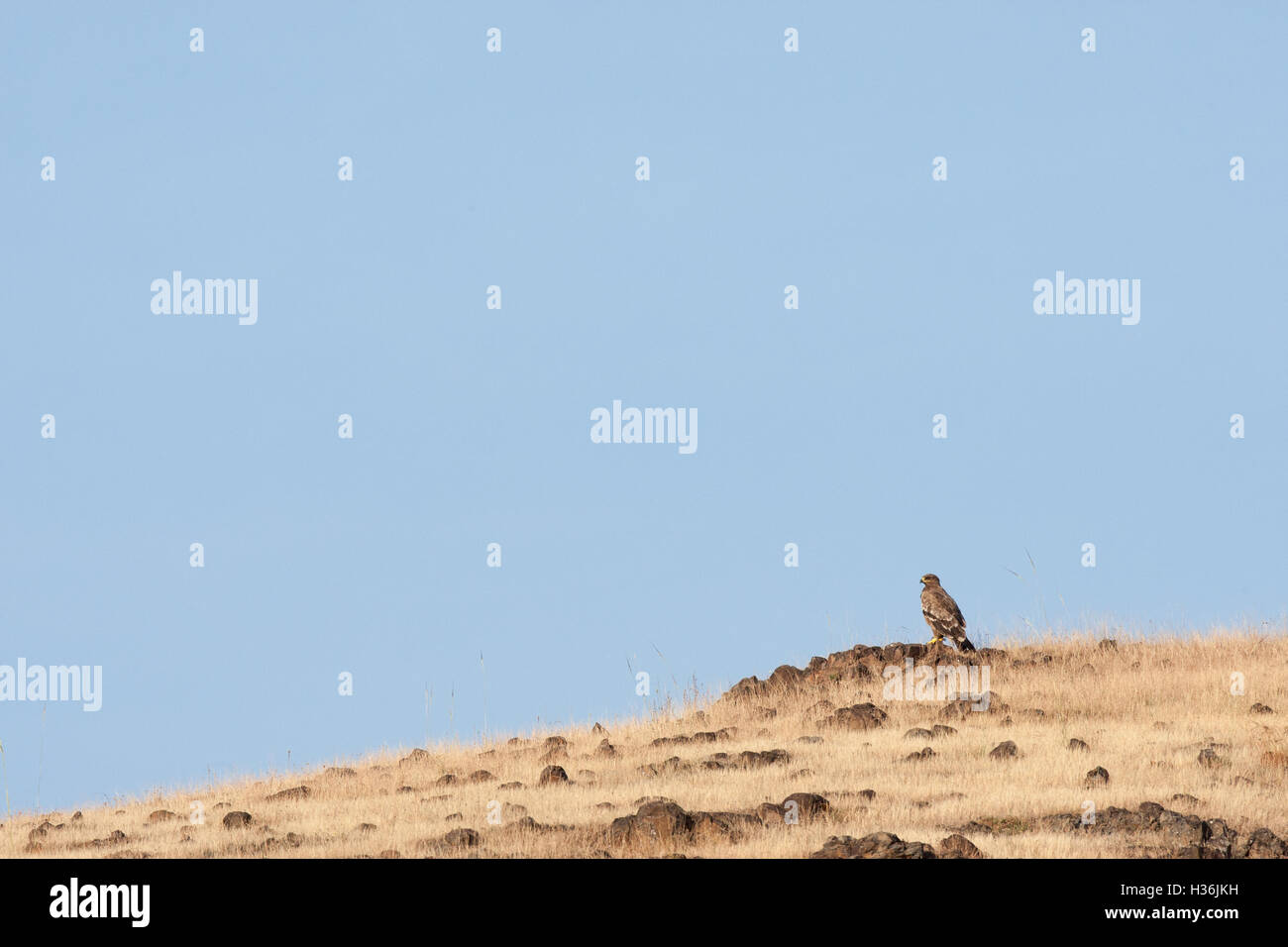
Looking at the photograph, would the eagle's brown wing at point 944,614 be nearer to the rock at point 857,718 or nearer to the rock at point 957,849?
the rock at point 857,718

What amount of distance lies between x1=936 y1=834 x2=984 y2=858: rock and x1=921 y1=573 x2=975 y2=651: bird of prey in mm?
10120

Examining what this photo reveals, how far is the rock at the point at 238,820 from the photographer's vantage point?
13898 mm

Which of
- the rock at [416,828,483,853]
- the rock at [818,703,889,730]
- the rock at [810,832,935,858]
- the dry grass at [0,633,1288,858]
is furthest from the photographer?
the rock at [818,703,889,730]

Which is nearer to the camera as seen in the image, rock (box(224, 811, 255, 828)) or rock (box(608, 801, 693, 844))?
rock (box(608, 801, 693, 844))

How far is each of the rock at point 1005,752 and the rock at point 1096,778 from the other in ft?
4.12

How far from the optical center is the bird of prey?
20.3 m

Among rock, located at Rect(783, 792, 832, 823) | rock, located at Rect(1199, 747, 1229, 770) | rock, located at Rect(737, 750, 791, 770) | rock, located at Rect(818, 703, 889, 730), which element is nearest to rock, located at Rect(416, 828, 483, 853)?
rock, located at Rect(783, 792, 832, 823)

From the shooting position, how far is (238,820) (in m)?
14.0

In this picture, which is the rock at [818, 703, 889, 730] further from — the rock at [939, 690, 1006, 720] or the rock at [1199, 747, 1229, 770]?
the rock at [1199, 747, 1229, 770]
